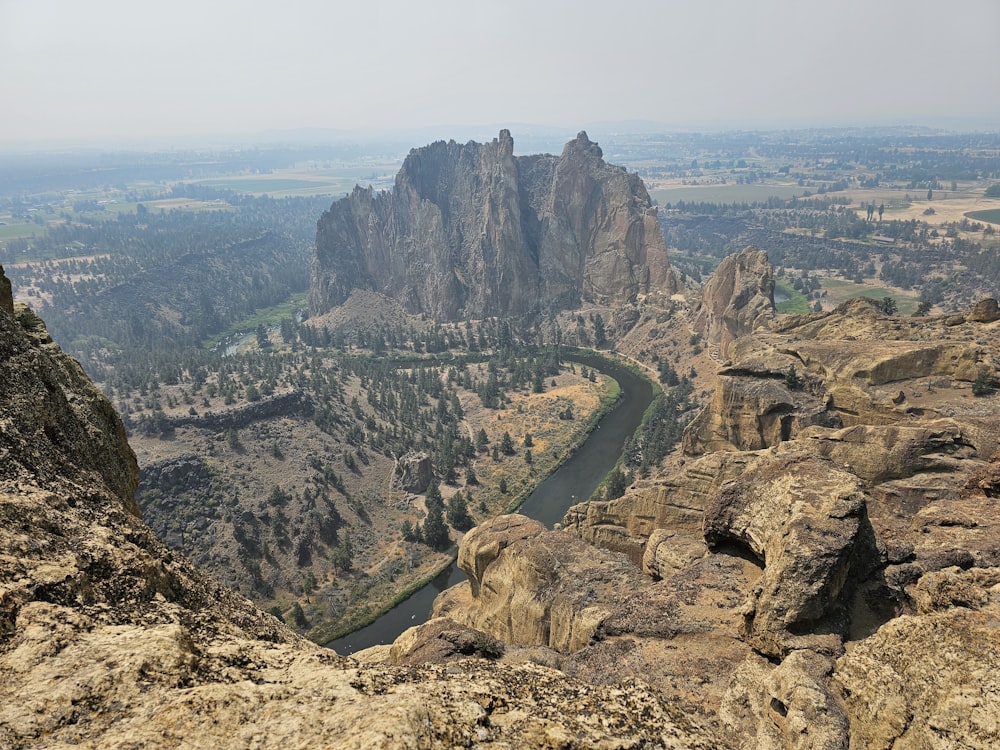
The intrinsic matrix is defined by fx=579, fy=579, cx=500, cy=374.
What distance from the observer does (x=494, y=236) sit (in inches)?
6511

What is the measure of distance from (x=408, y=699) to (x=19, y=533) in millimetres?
8776

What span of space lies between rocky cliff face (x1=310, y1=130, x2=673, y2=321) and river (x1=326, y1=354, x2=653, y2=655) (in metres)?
33.9

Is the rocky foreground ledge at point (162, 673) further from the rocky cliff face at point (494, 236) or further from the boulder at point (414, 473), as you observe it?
the rocky cliff face at point (494, 236)

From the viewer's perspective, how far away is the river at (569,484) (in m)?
58.1

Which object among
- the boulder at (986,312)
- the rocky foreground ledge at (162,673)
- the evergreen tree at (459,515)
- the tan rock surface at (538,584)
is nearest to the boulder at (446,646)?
the tan rock surface at (538,584)

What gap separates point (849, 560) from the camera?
63.6ft

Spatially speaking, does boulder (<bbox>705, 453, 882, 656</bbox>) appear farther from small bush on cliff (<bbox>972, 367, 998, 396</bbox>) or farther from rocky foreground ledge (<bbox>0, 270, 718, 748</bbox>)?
small bush on cliff (<bbox>972, 367, 998, 396</bbox>)

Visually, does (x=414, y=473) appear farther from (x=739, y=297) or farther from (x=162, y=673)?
(x=162, y=673)

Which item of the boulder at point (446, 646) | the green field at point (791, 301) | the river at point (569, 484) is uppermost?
the boulder at point (446, 646)

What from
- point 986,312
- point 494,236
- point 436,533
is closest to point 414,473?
point 436,533

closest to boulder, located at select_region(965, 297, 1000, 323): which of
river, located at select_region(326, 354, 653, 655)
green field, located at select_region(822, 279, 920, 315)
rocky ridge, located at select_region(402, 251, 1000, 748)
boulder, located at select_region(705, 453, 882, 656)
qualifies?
rocky ridge, located at select_region(402, 251, 1000, 748)

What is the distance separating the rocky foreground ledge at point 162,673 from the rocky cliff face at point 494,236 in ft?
459

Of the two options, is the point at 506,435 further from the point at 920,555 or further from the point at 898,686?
the point at 898,686

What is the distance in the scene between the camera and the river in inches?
2287
